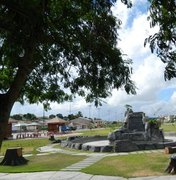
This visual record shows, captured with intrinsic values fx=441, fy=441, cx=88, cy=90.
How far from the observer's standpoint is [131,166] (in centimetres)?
2072

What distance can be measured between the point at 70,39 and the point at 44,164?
1657cm

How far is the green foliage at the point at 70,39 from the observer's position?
24.1 ft

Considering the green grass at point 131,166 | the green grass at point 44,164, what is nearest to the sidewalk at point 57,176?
the green grass at point 131,166

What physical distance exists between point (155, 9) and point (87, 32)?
1.96m

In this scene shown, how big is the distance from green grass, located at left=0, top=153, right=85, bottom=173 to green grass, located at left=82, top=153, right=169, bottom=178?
1806 millimetres

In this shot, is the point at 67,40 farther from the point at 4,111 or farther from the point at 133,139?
the point at 133,139

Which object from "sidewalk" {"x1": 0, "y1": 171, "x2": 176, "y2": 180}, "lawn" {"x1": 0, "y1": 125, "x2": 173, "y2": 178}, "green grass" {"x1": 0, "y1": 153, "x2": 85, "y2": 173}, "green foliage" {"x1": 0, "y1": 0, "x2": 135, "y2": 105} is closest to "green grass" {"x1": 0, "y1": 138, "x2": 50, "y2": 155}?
"green grass" {"x1": 0, "y1": 153, "x2": 85, "y2": 173}

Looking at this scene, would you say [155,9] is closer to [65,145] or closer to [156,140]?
[156,140]

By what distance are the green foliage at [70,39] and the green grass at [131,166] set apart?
34.5 feet

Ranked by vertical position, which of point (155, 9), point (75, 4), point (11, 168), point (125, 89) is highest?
point (75, 4)

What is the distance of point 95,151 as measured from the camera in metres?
29.8

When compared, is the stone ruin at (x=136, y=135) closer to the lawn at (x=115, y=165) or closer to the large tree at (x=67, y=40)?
the lawn at (x=115, y=165)

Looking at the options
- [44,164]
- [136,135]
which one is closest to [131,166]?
[44,164]

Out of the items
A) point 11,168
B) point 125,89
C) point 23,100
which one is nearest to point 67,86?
point 125,89
